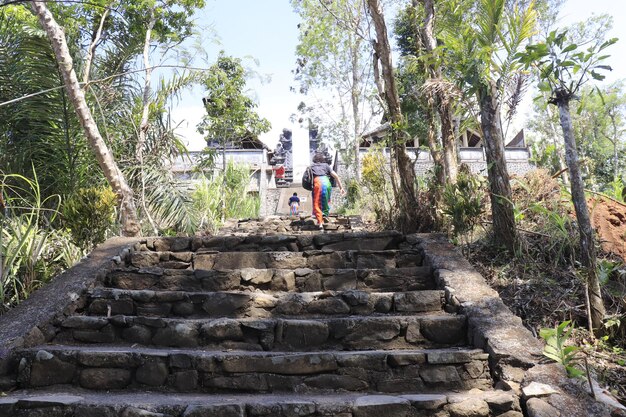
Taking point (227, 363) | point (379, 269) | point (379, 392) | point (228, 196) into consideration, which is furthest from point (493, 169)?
point (228, 196)

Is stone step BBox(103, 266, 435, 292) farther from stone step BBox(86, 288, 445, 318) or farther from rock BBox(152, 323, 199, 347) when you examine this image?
rock BBox(152, 323, 199, 347)

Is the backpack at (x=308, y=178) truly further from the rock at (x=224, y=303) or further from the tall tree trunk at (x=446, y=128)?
the rock at (x=224, y=303)

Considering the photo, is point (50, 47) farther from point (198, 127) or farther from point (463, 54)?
point (198, 127)

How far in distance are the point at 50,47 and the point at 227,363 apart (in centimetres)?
475

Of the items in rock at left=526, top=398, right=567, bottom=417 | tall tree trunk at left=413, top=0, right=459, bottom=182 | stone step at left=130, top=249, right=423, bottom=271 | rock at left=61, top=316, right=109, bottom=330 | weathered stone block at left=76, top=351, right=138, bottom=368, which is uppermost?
tall tree trunk at left=413, top=0, right=459, bottom=182

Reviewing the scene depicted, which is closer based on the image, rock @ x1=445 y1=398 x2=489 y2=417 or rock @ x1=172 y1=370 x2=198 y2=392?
rock @ x1=445 y1=398 x2=489 y2=417

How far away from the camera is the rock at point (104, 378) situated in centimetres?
305

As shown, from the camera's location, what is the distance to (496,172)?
4504mm

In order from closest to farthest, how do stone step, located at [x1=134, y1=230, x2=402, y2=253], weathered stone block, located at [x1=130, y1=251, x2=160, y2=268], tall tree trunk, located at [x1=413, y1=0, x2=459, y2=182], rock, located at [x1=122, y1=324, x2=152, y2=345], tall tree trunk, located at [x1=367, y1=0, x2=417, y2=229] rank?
rock, located at [x1=122, y1=324, x2=152, y2=345], weathered stone block, located at [x1=130, y1=251, x2=160, y2=268], stone step, located at [x1=134, y1=230, x2=402, y2=253], tall tree trunk, located at [x1=367, y1=0, x2=417, y2=229], tall tree trunk, located at [x1=413, y1=0, x2=459, y2=182]

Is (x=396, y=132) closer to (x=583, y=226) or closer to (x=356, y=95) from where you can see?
(x=583, y=226)

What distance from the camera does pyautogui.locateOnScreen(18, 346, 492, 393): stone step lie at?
118 inches

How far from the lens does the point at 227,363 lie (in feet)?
10.0

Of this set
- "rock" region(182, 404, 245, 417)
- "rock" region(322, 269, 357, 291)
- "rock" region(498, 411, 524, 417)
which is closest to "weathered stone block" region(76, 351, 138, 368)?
"rock" region(182, 404, 245, 417)

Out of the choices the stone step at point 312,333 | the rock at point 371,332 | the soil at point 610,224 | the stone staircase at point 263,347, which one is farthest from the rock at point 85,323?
the soil at point 610,224
